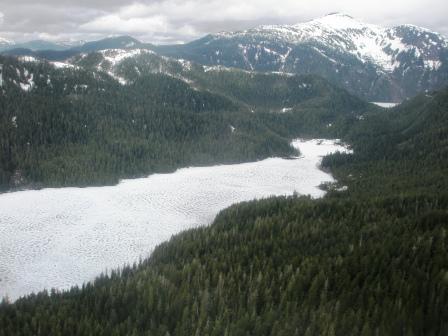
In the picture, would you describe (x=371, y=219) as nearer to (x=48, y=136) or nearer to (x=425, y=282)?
(x=425, y=282)

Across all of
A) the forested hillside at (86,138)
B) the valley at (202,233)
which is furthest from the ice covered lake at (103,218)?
the forested hillside at (86,138)

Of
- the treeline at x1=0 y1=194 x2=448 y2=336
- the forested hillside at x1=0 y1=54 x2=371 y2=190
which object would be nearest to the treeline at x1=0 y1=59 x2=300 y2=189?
the forested hillside at x1=0 y1=54 x2=371 y2=190

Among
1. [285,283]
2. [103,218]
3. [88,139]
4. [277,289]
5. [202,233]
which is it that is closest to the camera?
[277,289]

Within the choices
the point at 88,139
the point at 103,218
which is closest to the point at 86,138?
the point at 88,139

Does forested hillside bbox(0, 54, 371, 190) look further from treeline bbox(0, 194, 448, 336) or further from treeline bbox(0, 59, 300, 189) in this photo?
treeline bbox(0, 194, 448, 336)

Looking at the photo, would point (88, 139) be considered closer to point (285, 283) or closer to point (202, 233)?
point (202, 233)

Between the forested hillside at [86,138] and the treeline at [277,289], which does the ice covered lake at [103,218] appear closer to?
the treeline at [277,289]
